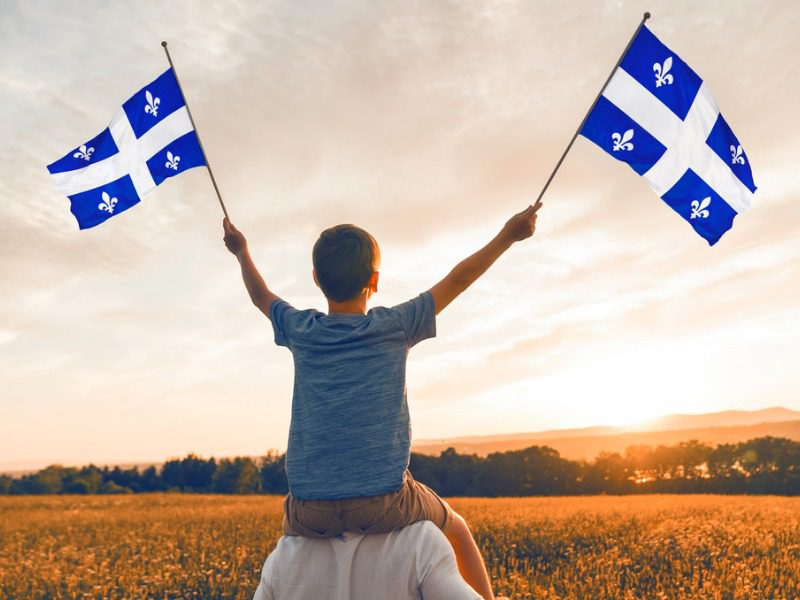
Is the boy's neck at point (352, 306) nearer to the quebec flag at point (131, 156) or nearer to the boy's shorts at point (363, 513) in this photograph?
the boy's shorts at point (363, 513)

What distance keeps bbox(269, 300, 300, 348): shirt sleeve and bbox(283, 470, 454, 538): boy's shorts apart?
75cm

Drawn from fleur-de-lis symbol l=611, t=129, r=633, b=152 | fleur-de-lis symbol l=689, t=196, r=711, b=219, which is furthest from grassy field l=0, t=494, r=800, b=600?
fleur-de-lis symbol l=611, t=129, r=633, b=152

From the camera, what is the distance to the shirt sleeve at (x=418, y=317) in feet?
10.6

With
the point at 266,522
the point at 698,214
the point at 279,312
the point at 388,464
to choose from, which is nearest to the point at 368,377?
the point at 388,464

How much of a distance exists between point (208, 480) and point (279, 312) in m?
57.5

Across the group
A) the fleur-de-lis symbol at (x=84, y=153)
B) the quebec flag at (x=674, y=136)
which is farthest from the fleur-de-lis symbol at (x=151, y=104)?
the quebec flag at (x=674, y=136)

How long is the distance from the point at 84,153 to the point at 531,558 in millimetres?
7999

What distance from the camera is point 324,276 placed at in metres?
3.29

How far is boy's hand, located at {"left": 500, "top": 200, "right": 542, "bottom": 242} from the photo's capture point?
3500mm

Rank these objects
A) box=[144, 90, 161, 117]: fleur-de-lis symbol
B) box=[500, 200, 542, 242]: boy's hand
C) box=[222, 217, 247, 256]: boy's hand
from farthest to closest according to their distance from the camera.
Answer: box=[144, 90, 161, 117]: fleur-de-lis symbol → box=[222, 217, 247, 256]: boy's hand → box=[500, 200, 542, 242]: boy's hand

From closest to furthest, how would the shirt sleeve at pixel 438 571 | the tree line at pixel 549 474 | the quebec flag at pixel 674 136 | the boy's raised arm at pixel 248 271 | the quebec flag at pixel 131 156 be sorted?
the shirt sleeve at pixel 438 571 → the boy's raised arm at pixel 248 271 → the quebec flag at pixel 674 136 → the quebec flag at pixel 131 156 → the tree line at pixel 549 474

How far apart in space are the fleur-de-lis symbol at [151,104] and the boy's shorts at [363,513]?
13.5 feet

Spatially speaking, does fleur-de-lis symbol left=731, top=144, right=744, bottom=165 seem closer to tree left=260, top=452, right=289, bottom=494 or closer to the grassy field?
the grassy field

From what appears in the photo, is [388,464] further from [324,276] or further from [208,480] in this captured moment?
[208,480]
